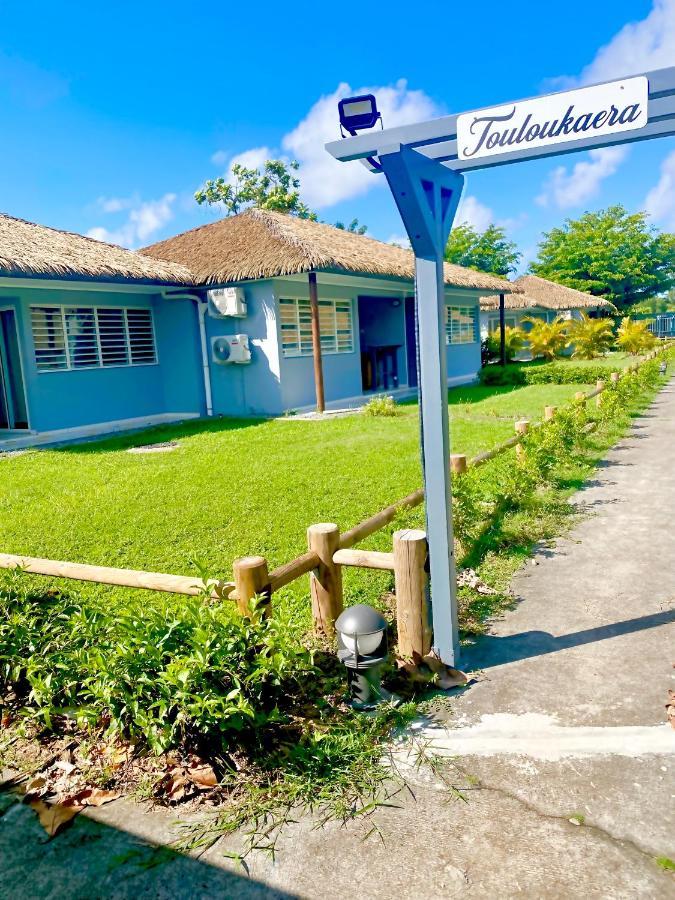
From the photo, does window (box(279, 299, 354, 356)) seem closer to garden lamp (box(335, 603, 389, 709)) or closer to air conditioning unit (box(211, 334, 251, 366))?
air conditioning unit (box(211, 334, 251, 366))

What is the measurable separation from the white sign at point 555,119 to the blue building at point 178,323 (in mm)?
9298

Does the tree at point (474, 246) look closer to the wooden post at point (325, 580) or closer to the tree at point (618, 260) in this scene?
the tree at point (618, 260)

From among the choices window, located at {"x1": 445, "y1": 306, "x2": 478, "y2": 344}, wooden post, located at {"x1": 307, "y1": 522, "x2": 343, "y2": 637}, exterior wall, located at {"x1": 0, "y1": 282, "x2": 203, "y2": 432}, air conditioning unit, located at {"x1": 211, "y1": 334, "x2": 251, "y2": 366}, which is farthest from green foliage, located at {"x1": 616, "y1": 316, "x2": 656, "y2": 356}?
wooden post, located at {"x1": 307, "y1": 522, "x2": 343, "y2": 637}

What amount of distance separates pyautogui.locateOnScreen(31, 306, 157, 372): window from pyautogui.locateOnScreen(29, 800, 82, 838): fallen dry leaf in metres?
10.9

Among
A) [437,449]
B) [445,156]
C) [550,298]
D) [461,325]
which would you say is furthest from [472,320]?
[437,449]

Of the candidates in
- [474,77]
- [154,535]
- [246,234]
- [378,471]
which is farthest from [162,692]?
[246,234]

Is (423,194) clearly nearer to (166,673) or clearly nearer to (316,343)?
(166,673)

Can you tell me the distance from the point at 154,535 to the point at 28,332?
25.2 feet

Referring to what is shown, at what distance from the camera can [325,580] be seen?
3.66 metres

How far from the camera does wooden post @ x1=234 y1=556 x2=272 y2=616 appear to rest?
3.14m

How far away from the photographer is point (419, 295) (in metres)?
3.30

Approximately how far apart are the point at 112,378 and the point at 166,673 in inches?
468

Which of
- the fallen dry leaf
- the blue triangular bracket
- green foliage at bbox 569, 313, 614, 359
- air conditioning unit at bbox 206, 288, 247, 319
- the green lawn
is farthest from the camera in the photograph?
green foliage at bbox 569, 313, 614, 359

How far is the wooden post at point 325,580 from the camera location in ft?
11.7
